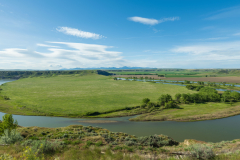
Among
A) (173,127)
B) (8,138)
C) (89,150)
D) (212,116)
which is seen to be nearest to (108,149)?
(89,150)

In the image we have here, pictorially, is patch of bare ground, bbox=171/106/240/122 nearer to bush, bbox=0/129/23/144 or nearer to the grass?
the grass

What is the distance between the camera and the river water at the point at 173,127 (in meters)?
30.5

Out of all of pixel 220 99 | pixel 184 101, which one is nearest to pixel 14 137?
pixel 184 101

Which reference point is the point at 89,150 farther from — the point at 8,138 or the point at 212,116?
the point at 212,116

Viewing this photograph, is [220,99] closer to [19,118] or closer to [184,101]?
[184,101]

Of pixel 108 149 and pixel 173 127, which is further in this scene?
pixel 173 127

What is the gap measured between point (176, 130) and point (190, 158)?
25.2 metres

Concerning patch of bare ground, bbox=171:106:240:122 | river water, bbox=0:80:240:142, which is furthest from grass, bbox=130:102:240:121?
river water, bbox=0:80:240:142

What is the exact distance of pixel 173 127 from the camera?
115 feet

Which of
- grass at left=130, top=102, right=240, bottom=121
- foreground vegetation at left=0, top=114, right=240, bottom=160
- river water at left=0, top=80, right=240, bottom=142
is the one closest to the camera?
foreground vegetation at left=0, top=114, right=240, bottom=160

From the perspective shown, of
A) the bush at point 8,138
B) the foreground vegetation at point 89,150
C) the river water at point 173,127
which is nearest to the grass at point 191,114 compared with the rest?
the river water at point 173,127

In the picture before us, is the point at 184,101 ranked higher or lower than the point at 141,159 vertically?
lower

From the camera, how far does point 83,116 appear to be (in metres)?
44.3

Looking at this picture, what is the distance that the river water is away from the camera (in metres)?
30.5
